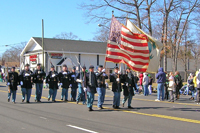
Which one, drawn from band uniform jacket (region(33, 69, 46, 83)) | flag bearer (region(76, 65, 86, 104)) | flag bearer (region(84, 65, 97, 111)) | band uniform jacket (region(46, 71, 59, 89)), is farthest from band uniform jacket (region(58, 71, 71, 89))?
flag bearer (region(84, 65, 97, 111))

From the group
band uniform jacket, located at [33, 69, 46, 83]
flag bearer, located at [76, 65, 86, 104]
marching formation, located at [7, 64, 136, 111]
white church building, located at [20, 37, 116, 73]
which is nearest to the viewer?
marching formation, located at [7, 64, 136, 111]

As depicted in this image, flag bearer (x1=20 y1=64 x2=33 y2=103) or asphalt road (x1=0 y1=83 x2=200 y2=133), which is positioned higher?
flag bearer (x1=20 y1=64 x2=33 y2=103)

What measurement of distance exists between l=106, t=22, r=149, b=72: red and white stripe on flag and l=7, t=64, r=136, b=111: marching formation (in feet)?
2.11

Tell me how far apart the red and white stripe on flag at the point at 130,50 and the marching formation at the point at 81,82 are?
642mm

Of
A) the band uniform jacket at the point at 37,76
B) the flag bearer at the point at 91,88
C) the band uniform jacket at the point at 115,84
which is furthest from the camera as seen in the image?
the band uniform jacket at the point at 37,76

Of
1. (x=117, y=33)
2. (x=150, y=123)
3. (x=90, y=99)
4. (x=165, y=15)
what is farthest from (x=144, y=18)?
(x=150, y=123)

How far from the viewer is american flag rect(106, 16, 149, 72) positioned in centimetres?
1115

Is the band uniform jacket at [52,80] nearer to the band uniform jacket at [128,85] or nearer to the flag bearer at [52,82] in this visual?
the flag bearer at [52,82]

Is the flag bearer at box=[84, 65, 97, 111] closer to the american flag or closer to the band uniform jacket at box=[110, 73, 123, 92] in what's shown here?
the band uniform jacket at box=[110, 73, 123, 92]

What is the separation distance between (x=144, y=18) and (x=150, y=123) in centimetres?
2089

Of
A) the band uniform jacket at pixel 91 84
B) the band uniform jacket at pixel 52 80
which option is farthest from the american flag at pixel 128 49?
the band uniform jacket at pixel 52 80

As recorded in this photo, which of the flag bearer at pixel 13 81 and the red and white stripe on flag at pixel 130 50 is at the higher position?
the red and white stripe on flag at pixel 130 50

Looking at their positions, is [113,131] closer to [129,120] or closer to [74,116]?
[129,120]

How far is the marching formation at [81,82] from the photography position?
11.1m
